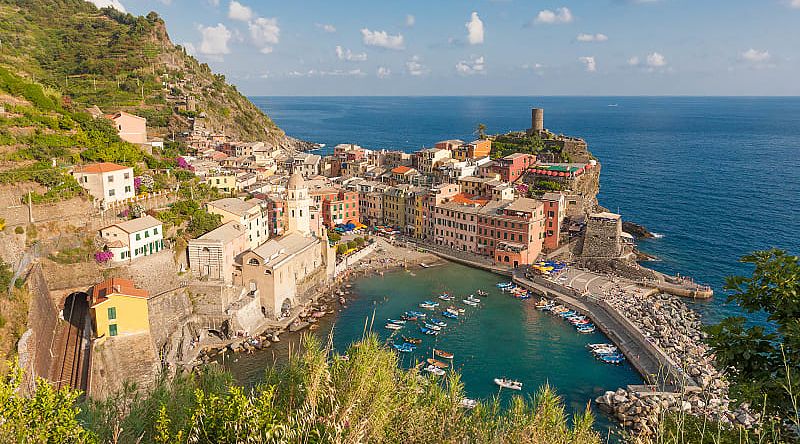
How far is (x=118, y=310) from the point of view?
24.0 meters

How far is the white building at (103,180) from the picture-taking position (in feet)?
99.0

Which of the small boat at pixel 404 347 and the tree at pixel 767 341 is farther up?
the tree at pixel 767 341

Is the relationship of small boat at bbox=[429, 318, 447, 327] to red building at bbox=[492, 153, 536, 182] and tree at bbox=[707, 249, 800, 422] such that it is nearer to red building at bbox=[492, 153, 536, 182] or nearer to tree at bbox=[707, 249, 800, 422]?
tree at bbox=[707, 249, 800, 422]

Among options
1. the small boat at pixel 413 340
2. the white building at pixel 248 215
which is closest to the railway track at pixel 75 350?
the white building at pixel 248 215

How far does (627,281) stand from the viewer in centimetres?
3916

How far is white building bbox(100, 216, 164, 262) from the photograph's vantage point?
27812 mm

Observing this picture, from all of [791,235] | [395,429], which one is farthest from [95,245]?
[791,235]

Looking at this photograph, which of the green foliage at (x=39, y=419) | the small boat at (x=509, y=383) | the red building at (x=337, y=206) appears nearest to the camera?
the green foliage at (x=39, y=419)

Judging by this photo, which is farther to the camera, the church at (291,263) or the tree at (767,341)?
the church at (291,263)

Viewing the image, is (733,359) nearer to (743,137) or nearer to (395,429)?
(395,429)

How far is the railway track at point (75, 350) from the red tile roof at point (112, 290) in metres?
1.33

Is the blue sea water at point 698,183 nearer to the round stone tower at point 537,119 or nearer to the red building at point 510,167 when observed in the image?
the round stone tower at point 537,119

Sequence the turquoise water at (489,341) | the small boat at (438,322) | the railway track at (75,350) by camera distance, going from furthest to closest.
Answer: the small boat at (438,322)
the turquoise water at (489,341)
the railway track at (75,350)

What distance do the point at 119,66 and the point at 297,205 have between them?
4661 centimetres
